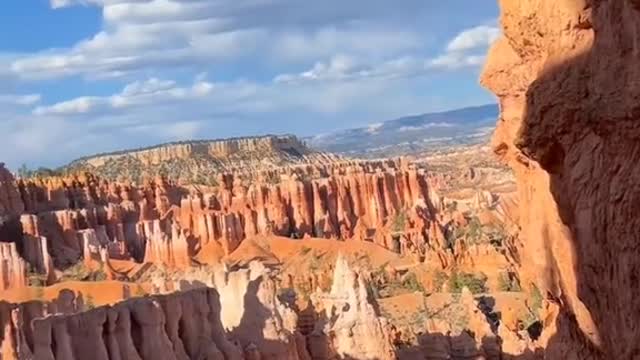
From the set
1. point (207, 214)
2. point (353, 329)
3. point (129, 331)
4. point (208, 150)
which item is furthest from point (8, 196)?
point (208, 150)

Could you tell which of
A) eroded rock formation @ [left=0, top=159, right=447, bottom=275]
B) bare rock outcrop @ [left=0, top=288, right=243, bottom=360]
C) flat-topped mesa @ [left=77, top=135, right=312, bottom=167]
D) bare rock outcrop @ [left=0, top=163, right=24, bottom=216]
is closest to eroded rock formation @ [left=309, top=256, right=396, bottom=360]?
bare rock outcrop @ [left=0, top=288, right=243, bottom=360]

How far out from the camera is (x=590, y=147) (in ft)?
17.7

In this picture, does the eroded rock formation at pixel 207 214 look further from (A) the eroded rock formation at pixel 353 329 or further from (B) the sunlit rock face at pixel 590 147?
(B) the sunlit rock face at pixel 590 147

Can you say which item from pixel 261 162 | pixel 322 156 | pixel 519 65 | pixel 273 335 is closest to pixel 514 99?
pixel 519 65

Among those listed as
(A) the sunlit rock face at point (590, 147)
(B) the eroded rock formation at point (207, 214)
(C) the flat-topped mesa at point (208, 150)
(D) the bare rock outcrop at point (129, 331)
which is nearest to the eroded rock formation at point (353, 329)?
(D) the bare rock outcrop at point (129, 331)

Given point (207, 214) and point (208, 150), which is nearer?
point (207, 214)

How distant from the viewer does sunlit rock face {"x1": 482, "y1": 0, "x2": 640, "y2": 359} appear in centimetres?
498

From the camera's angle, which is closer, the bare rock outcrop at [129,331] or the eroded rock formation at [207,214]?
the bare rock outcrop at [129,331]

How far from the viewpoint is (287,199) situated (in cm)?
6962

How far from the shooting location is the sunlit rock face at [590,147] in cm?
498

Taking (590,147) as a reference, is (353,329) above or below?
below

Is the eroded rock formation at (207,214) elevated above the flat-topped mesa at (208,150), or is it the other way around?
the flat-topped mesa at (208,150)

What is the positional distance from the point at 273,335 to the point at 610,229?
1360 cm

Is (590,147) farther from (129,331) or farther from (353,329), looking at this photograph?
(353,329)
